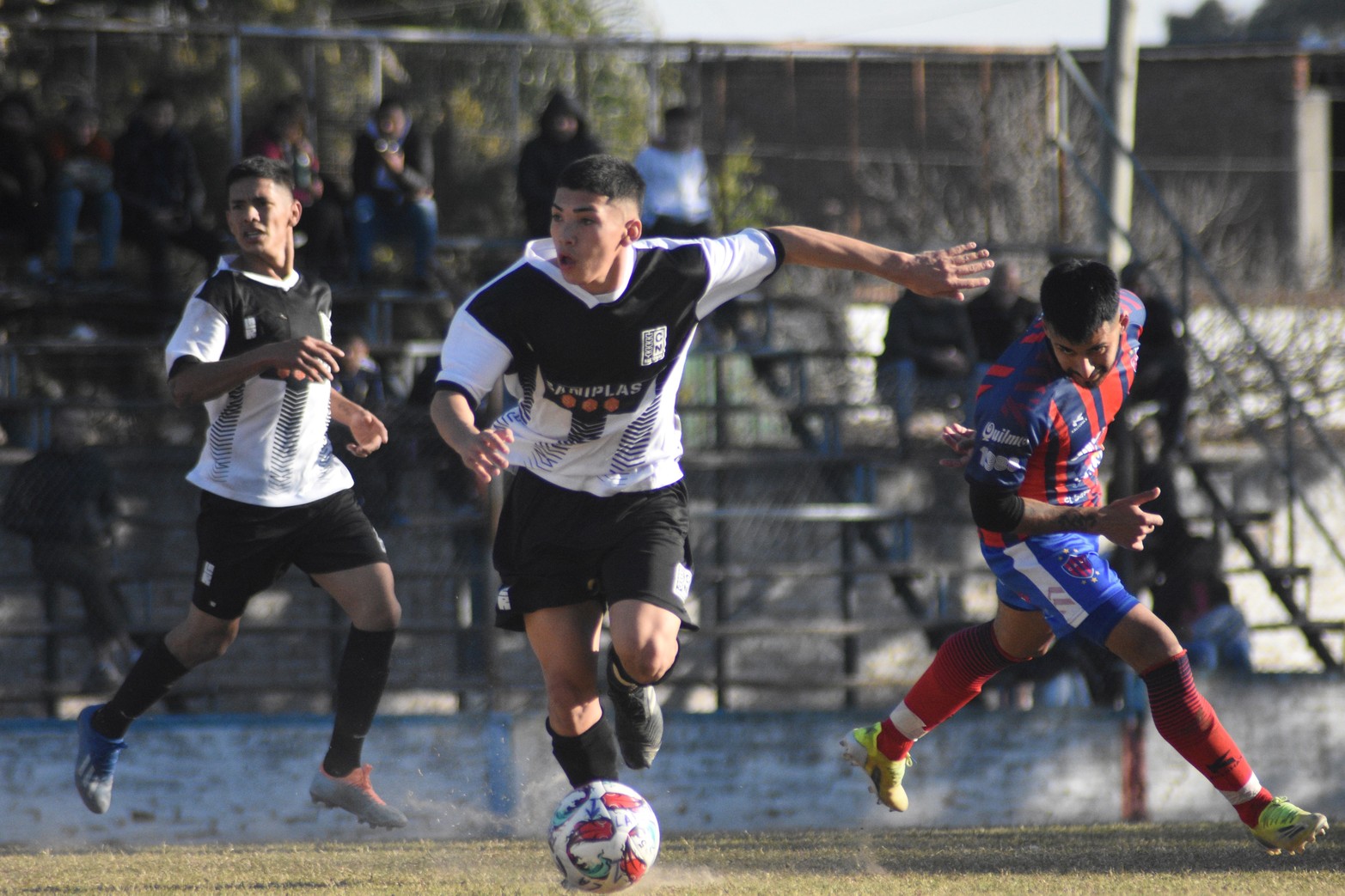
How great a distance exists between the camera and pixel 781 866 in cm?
611

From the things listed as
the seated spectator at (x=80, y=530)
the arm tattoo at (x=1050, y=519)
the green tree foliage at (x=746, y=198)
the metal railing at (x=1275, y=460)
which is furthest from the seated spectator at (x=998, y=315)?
the green tree foliage at (x=746, y=198)

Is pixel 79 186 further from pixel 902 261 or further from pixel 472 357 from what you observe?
pixel 902 261

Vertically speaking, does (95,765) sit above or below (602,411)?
below

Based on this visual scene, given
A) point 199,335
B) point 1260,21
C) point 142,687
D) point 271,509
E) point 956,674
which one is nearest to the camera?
point 199,335

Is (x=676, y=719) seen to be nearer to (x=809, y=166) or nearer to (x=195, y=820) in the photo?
(x=195, y=820)

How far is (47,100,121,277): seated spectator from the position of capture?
10219mm

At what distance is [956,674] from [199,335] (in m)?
3.09

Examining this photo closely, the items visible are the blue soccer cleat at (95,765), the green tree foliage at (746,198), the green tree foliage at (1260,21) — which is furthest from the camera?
the green tree foliage at (1260,21)

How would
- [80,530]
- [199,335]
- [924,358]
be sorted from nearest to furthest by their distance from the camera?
[199,335] < [80,530] < [924,358]

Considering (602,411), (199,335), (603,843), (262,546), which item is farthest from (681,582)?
(199,335)

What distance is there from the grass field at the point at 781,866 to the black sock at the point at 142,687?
0.58 m

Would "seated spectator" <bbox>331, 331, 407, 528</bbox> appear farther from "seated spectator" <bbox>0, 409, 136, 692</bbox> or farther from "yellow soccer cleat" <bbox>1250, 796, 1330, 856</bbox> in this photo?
"yellow soccer cleat" <bbox>1250, 796, 1330, 856</bbox>

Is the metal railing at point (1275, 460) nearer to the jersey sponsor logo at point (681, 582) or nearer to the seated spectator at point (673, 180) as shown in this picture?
the seated spectator at point (673, 180)

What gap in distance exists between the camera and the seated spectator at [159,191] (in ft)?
33.5
